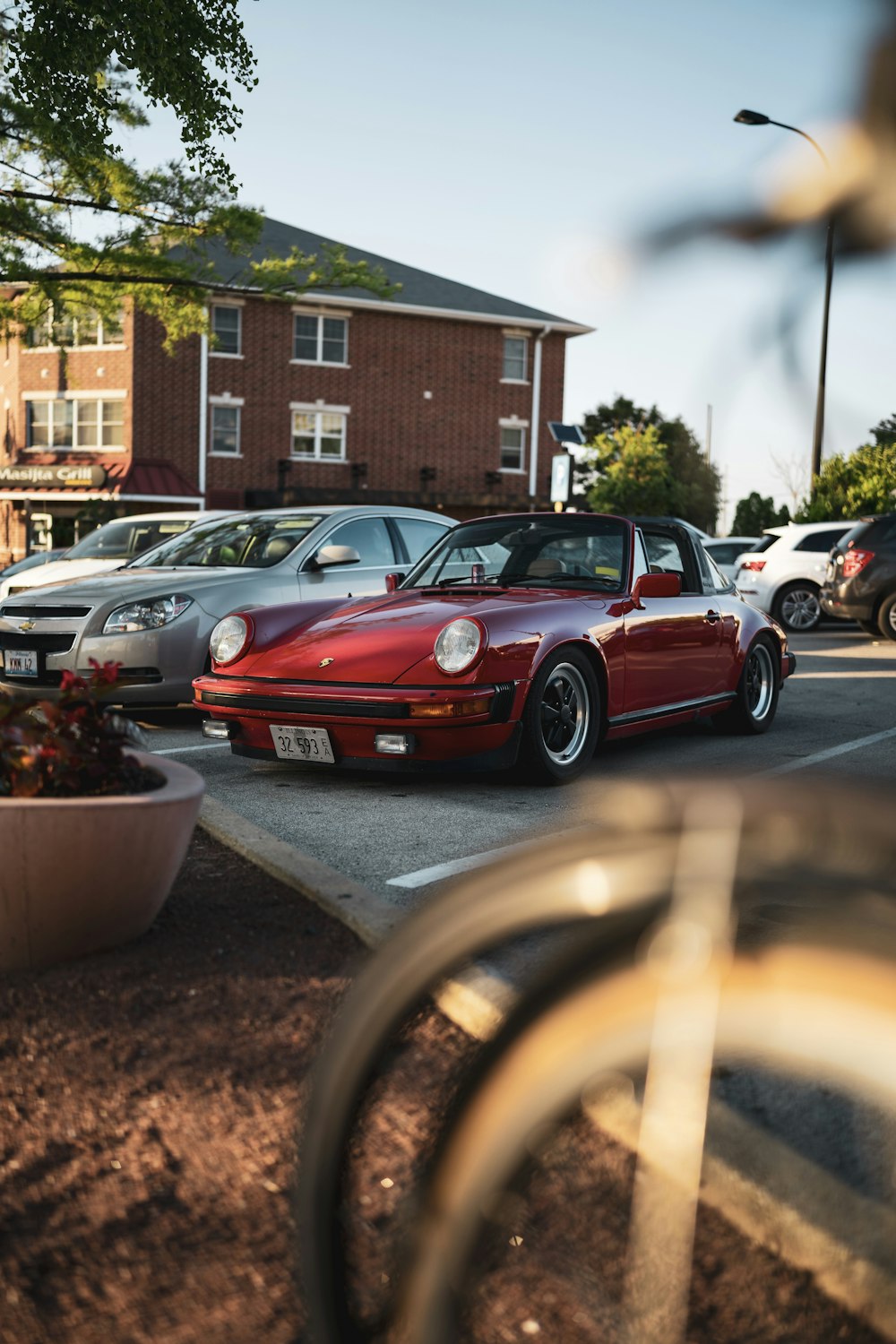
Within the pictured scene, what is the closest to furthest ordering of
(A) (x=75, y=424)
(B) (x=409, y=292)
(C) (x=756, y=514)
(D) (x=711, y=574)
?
(C) (x=756, y=514), (D) (x=711, y=574), (A) (x=75, y=424), (B) (x=409, y=292)

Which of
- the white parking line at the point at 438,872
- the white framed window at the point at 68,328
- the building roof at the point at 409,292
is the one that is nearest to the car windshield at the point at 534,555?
the white parking line at the point at 438,872

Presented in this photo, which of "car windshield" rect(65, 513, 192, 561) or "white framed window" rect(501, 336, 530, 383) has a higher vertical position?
"white framed window" rect(501, 336, 530, 383)

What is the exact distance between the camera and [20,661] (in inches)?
351

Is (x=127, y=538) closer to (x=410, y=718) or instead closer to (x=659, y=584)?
(x=659, y=584)

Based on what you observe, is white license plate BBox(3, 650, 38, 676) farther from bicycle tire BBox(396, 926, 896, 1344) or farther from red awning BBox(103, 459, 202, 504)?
red awning BBox(103, 459, 202, 504)

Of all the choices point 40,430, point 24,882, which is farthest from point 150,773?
point 40,430

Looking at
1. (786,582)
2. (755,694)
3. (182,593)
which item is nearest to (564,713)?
(755,694)

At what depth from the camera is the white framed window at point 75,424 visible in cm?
3656

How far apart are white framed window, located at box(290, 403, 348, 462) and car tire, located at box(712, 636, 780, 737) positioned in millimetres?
30994

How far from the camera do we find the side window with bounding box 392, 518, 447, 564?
10.4 meters

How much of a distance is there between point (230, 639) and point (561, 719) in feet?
5.91

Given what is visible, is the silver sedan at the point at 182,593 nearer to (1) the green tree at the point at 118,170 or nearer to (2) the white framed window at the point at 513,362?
(1) the green tree at the point at 118,170

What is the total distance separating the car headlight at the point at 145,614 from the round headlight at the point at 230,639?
1736mm

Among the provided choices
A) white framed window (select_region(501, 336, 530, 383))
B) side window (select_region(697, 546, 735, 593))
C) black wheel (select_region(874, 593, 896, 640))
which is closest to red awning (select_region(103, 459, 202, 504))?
white framed window (select_region(501, 336, 530, 383))
